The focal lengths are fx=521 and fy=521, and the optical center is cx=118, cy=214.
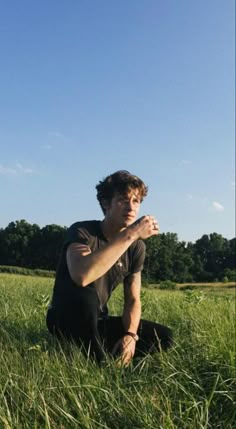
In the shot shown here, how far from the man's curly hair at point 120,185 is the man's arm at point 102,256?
0.29 m

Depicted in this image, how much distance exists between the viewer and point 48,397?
91.4 inches

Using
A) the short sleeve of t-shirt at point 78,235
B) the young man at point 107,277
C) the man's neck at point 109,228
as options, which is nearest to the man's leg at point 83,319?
the young man at point 107,277

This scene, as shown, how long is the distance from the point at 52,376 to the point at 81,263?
0.75 meters

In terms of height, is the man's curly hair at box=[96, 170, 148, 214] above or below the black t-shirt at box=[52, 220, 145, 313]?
above

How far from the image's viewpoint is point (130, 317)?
3510 millimetres

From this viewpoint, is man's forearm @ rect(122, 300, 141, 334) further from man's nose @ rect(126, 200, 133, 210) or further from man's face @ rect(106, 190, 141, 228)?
man's nose @ rect(126, 200, 133, 210)

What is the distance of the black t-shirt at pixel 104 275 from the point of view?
3.29 meters

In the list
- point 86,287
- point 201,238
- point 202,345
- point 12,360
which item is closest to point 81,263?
point 86,287

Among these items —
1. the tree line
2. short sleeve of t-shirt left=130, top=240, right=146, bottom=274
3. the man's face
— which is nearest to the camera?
the man's face

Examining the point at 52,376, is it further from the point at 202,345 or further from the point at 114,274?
the point at 202,345

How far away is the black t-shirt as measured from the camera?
3292 mm

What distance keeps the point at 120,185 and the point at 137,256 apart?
58 centimetres

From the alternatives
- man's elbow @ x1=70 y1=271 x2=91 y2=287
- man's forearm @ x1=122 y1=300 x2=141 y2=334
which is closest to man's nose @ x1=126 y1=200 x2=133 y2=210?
man's elbow @ x1=70 y1=271 x2=91 y2=287

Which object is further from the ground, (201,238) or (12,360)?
(201,238)
